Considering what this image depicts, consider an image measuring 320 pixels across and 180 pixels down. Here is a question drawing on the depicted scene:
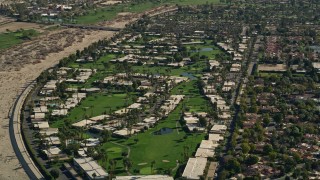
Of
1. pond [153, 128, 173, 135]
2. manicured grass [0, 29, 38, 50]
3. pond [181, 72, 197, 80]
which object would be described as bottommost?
pond [153, 128, 173, 135]

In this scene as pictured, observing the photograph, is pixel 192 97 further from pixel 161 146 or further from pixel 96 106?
pixel 161 146

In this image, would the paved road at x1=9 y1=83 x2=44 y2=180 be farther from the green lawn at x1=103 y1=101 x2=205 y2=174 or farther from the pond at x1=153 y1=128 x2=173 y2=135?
the pond at x1=153 y1=128 x2=173 y2=135

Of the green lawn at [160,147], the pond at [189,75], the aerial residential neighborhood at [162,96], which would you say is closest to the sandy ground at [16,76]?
the aerial residential neighborhood at [162,96]

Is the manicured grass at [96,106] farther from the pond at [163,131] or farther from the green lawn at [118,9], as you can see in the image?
the green lawn at [118,9]

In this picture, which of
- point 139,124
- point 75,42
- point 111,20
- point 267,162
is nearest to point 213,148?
point 267,162

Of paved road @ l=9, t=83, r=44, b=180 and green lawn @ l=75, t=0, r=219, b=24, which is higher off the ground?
green lawn @ l=75, t=0, r=219, b=24

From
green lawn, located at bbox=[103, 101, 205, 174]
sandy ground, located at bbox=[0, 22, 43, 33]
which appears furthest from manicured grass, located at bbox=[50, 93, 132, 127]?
sandy ground, located at bbox=[0, 22, 43, 33]
